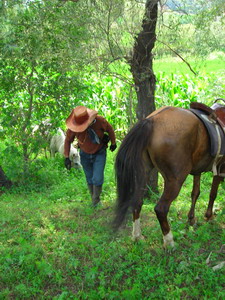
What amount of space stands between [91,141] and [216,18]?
11.7ft

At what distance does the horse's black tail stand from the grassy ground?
516 mm

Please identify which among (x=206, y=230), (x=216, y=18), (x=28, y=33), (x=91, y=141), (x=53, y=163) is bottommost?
(x=53, y=163)

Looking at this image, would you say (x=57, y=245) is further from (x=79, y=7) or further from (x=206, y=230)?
(x=79, y=7)

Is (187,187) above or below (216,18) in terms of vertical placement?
below

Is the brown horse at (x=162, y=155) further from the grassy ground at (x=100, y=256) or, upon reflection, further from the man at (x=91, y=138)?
the man at (x=91, y=138)

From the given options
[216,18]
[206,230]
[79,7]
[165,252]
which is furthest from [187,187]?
[79,7]

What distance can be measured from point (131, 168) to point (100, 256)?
118cm

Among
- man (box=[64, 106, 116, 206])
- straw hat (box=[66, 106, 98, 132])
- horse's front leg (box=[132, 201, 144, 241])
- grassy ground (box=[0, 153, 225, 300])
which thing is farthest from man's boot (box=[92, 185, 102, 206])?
horse's front leg (box=[132, 201, 144, 241])

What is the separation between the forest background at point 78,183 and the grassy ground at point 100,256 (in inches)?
0.6

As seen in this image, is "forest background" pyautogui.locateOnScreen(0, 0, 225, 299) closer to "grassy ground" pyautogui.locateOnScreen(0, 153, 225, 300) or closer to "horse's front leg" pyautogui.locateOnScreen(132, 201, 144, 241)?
"grassy ground" pyautogui.locateOnScreen(0, 153, 225, 300)

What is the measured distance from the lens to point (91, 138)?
599cm

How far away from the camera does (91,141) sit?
237 inches

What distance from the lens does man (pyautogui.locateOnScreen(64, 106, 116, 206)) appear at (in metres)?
5.76

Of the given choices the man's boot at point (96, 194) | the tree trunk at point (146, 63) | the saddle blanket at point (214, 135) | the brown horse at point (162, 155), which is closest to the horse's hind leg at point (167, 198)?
the brown horse at point (162, 155)
